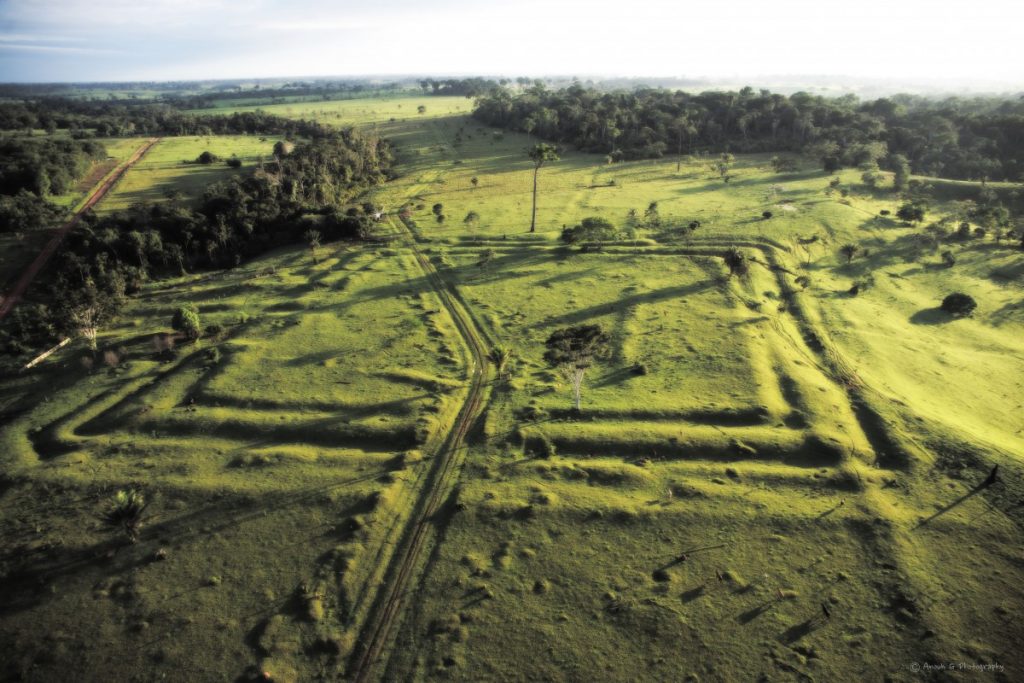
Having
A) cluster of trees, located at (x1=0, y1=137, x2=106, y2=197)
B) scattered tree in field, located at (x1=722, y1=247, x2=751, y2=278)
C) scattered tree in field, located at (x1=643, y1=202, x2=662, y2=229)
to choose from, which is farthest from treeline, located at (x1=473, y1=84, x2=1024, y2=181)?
cluster of trees, located at (x1=0, y1=137, x2=106, y2=197)

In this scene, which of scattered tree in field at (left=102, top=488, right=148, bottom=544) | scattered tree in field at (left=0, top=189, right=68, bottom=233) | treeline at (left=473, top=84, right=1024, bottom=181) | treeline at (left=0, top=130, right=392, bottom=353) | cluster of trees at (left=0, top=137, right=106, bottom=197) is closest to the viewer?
scattered tree in field at (left=102, top=488, right=148, bottom=544)

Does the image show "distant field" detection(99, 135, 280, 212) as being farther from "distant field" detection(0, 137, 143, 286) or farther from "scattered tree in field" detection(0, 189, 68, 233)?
"scattered tree in field" detection(0, 189, 68, 233)

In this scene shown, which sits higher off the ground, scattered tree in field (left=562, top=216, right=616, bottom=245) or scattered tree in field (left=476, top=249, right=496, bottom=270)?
scattered tree in field (left=562, top=216, right=616, bottom=245)

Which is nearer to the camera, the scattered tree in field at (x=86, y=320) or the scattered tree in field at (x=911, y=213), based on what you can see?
the scattered tree in field at (x=86, y=320)

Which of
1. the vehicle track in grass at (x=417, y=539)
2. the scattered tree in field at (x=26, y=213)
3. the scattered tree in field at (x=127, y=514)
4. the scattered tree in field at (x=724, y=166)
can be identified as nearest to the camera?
the vehicle track in grass at (x=417, y=539)

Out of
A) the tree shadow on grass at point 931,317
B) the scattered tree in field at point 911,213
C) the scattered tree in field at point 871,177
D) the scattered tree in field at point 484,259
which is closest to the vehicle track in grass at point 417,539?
the scattered tree in field at point 484,259

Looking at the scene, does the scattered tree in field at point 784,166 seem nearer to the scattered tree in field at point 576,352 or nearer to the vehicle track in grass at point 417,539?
the scattered tree in field at point 576,352

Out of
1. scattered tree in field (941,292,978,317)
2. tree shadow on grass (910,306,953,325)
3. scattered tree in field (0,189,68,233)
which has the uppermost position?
scattered tree in field (0,189,68,233)

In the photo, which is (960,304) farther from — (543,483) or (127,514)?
(127,514)
